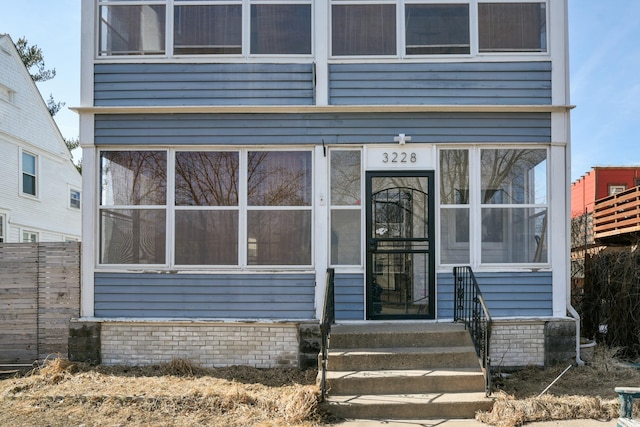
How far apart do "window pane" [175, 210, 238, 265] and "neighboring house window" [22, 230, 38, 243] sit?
10165 mm

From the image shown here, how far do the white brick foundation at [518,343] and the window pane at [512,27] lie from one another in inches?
147

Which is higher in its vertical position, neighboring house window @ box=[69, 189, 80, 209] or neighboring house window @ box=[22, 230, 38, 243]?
neighboring house window @ box=[69, 189, 80, 209]

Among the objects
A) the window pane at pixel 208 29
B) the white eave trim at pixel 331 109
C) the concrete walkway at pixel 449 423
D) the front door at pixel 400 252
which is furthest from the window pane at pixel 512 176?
the window pane at pixel 208 29

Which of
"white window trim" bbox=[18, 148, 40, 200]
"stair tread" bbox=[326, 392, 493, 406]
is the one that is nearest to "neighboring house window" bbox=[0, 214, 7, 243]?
"white window trim" bbox=[18, 148, 40, 200]

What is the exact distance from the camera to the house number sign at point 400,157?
660 centimetres

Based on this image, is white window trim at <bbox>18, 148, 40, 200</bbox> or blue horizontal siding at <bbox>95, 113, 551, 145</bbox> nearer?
blue horizontal siding at <bbox>95, 113, 551, 145</bbox>

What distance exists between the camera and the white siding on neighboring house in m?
13.5

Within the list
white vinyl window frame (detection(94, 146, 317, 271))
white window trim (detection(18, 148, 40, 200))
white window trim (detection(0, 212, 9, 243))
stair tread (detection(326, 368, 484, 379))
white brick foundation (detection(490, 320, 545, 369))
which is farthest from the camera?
white window trim (detection(18, 148, 40, 200))

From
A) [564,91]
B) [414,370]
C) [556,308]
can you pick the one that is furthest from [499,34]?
[414,370]

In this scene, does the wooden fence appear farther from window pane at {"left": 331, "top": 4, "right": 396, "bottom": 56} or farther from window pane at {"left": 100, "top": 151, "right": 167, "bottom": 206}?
window pane at {"left": 331, "top": 4, "right": 396, "bottom": 56}

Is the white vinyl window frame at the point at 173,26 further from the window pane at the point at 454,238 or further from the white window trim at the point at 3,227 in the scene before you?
the white window trim at the point at 3,227

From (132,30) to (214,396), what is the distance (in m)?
5.03

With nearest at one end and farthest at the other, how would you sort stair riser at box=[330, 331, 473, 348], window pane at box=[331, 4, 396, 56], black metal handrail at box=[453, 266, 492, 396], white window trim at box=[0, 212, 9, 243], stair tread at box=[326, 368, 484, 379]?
black metal handrail at box=[453, 266, 492, 396], stair tread at box=[326, 368, 484, 379], stair riser at box=[330, 331, 473, 348], window pane at box=[331, 4, 396, 56], white window trim at box=[0, 212, 9, 243]

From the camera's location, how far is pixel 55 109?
24.5m
